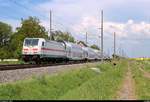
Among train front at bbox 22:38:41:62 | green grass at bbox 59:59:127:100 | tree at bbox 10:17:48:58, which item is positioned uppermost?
tree at bbox 10:17:48:58

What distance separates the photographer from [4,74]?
2409cm

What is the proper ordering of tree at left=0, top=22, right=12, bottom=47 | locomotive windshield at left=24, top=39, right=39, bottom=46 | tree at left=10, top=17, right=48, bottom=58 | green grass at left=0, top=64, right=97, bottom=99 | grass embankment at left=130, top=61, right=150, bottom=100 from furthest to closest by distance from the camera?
tree at left=0, top=22, right=12, bottom=47, tree at left=10, top=17, right=48, bottom=58, locomotive windshield at left=24, top=39, right=39, bottom=46, grass embankment at left=130, top=61, right=150, bottom=100, green grass at left=0, top=64, right=97, bottom=99

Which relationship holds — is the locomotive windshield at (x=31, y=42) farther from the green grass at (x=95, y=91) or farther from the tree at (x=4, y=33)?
the tree at (x=4, y=33)

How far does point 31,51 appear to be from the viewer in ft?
151

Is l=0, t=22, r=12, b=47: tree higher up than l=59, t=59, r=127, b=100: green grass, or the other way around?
l=0, t=22, r=12, b=47: tree

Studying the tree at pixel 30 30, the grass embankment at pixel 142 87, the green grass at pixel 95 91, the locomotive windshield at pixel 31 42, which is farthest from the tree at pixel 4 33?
the green grass at pixel 95 91

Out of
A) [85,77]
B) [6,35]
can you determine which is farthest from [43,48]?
[6,35]

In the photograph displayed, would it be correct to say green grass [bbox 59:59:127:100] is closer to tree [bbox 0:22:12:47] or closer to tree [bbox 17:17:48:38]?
tree [bbox 17:17:48:38]

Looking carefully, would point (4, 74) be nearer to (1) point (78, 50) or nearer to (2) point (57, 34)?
(1) point (78, 50)

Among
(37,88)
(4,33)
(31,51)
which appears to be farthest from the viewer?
(4,33)

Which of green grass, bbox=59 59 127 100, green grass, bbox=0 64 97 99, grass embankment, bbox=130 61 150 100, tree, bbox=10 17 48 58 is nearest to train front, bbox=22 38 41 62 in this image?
grass embankment, bbox=130 61 150 100

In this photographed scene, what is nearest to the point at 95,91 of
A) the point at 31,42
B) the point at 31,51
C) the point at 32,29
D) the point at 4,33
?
the point at 31,51

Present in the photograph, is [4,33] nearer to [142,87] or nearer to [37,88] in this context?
[142,87]

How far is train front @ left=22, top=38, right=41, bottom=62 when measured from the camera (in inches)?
1799
